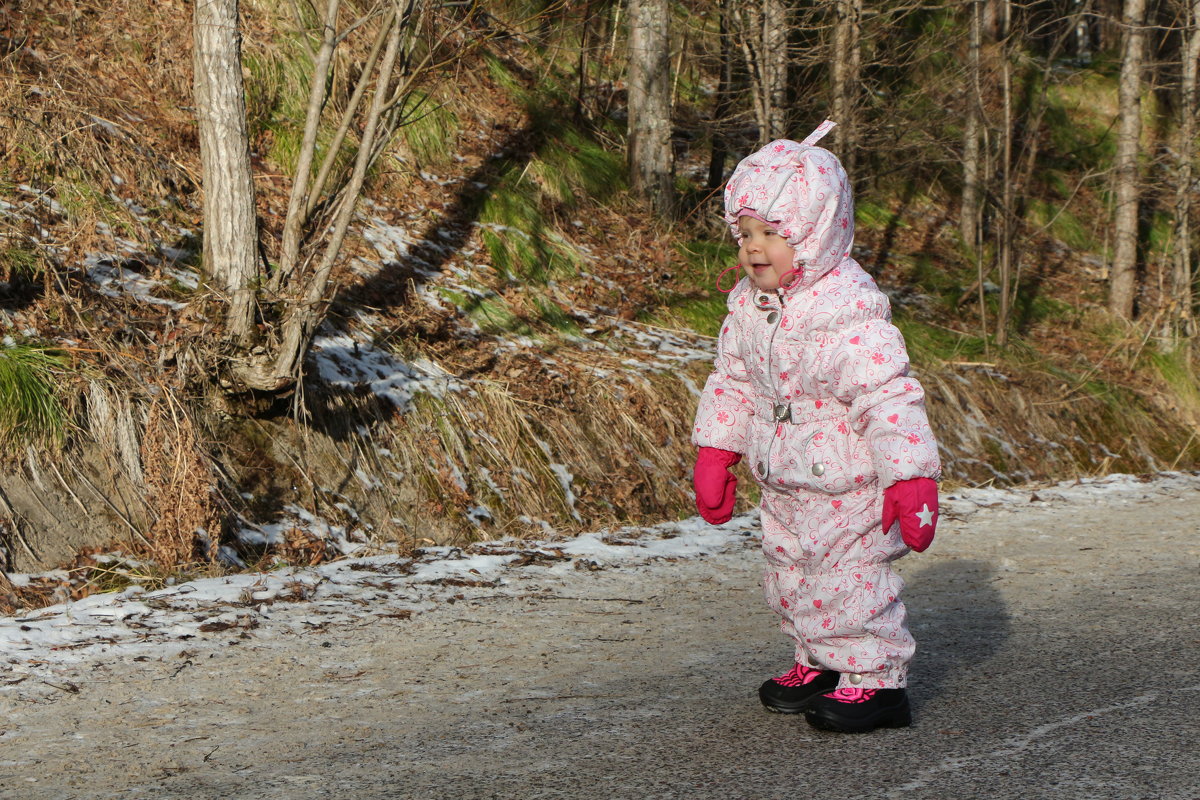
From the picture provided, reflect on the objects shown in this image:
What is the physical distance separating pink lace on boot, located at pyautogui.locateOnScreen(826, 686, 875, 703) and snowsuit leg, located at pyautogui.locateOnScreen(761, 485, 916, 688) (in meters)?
0.02

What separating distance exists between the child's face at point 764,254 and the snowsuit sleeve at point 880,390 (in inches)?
9.6

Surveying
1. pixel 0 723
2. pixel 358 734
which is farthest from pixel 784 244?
pixel 0 723

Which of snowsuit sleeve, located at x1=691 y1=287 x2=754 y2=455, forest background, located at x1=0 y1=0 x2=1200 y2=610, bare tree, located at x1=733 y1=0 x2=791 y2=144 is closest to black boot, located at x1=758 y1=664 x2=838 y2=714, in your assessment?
snowsuit sleeve, located at x1=691 y1=287 x2=754 y2=455

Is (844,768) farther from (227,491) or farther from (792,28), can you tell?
(792,28)

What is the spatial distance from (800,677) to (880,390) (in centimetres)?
98

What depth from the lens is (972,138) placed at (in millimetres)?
12945

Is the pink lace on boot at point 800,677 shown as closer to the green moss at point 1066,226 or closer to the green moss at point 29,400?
the green moss at point 29,400

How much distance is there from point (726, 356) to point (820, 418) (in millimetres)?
425

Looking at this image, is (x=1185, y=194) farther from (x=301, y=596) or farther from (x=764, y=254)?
(x=301, y=596)

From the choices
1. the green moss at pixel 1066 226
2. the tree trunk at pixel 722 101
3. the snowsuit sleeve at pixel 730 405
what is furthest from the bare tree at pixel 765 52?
the snowsuit sleeve at pixel 730 405

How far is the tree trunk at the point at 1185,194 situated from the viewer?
1253 centimetres

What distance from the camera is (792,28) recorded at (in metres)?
10.0

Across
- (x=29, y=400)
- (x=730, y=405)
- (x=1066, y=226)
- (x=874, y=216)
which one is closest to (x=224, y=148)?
(x=29, y=400)

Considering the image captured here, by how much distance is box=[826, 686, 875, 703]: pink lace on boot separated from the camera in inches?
130
